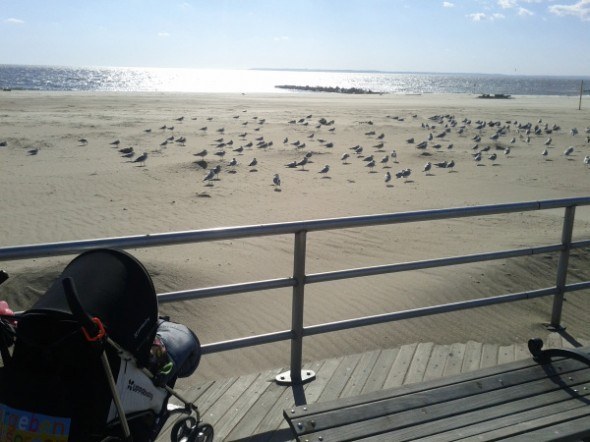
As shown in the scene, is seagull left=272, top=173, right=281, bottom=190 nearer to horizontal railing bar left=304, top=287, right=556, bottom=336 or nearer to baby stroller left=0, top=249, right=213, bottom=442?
horizontal railing bar left=304, top=287, right=556, bottom=336

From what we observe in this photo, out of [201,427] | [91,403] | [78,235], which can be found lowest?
[78,235]

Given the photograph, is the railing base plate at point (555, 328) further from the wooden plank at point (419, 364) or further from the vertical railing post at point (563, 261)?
the wooden plank at point (419, 364)

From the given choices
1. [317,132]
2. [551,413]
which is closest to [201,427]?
[551,413]

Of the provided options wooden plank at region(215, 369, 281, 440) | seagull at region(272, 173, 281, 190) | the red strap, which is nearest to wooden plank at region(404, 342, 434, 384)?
wooden plank at region(215, 369, 281, 440)

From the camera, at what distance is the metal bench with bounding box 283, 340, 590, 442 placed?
277 centimetres

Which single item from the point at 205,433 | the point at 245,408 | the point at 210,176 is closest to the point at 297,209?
the point at 210,176

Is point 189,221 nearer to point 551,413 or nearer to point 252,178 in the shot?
point 252,178

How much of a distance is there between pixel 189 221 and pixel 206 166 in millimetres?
5775

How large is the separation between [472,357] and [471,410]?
190cm

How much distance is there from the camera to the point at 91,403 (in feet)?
7.53

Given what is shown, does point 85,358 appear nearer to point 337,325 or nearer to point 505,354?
point 337,325

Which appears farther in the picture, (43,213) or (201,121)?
(201,121)

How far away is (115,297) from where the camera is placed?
7.91 feet

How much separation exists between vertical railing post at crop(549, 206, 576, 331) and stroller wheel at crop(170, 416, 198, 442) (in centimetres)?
319
